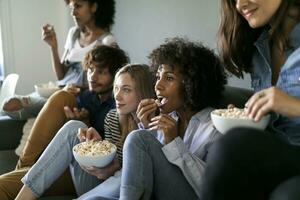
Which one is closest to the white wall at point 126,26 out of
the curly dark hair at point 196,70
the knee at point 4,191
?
the curly dark hair at point 196,70

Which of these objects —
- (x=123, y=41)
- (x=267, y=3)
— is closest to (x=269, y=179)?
(x=267, y=3)

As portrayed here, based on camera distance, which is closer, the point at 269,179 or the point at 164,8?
the point at 269,179

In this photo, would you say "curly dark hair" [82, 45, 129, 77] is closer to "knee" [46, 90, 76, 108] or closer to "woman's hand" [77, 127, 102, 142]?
"knee" [46, 90, 76, 108]

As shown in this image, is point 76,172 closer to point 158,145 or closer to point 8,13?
point 158,145

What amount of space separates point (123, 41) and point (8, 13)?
0.95m

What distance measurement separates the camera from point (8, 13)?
3105 mm

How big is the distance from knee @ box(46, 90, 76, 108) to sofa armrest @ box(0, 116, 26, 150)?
1.09ft

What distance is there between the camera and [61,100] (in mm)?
1818

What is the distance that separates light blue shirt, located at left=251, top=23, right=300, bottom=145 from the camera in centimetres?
112

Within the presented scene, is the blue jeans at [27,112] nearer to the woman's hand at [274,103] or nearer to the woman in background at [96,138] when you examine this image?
the woman in background at [96,138]

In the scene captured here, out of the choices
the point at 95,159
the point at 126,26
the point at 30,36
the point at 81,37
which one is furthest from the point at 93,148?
the point at 30,36

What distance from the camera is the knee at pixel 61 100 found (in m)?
1.81

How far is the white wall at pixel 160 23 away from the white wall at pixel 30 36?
1.92ft

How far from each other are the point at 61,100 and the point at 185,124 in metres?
0.62
